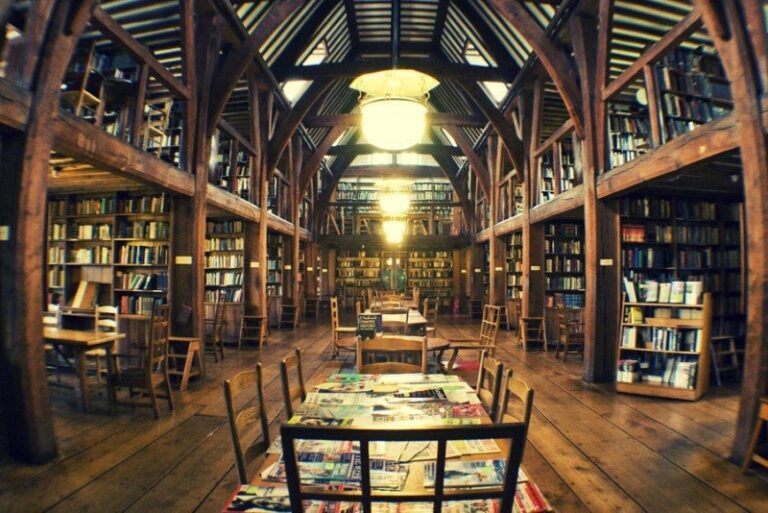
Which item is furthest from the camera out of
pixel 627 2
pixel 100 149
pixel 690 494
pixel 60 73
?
pixel 627 2

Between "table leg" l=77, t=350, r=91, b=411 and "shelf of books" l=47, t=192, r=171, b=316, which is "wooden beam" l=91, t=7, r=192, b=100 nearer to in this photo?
"shelf of books" l=47, t=192, r=171, b=316

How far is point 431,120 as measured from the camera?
33.4ft

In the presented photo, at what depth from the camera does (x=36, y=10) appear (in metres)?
2.79

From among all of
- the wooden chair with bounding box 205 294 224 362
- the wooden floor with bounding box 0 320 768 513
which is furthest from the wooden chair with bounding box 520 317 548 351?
the wooden chair with bounding box 205 294 224 362

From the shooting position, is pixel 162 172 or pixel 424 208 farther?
pixel 424 208

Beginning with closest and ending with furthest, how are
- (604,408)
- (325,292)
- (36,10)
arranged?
(36,10)
(604,408)
(325,292)

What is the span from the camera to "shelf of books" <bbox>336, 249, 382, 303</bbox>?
16.3 m

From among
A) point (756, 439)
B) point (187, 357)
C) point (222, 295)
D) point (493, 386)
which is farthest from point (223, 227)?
point (756, 439)

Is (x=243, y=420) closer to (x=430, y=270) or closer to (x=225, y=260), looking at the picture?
(x=225, y=260)

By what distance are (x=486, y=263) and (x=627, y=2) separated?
30.1 ft

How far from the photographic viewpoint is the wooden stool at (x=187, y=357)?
4762 millimetres

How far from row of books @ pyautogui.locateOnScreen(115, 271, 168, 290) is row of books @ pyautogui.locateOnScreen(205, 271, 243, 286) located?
2.07 m

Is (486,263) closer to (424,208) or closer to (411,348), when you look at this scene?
(424,208)

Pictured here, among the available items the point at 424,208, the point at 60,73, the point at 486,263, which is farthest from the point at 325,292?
the point at 60,73
